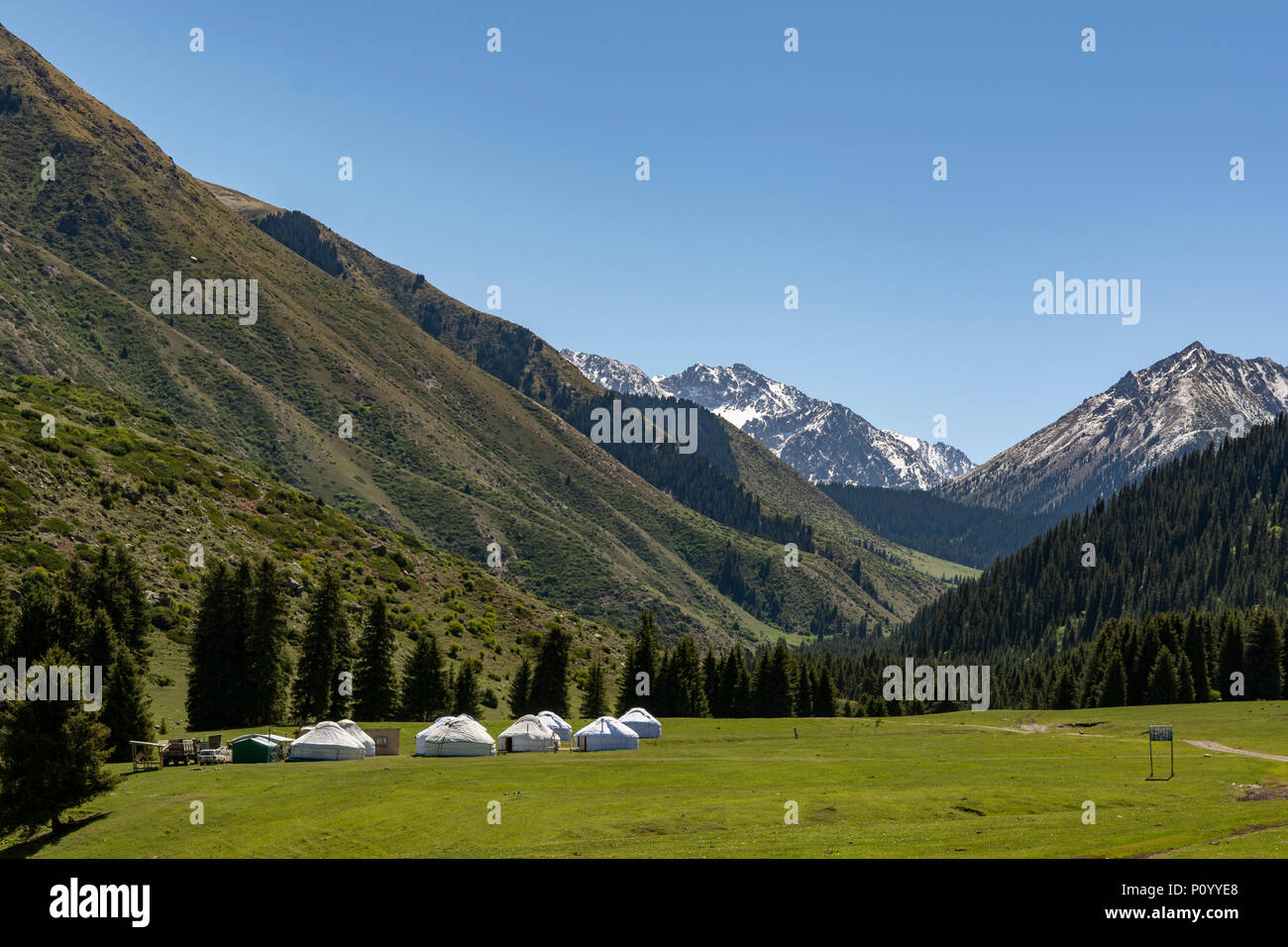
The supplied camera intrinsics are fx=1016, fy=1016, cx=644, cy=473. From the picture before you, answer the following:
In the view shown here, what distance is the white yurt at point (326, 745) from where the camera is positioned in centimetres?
7850

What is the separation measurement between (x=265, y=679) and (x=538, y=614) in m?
87.0

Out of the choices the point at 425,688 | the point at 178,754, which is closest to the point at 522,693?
the point at 425,688

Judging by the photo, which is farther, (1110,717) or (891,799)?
(1110,717)

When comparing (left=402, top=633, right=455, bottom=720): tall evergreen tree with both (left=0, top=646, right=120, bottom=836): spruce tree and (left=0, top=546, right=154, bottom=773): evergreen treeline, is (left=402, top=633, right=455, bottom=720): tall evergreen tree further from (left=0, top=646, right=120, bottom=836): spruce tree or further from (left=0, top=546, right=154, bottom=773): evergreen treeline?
(left=0, top=646, right=120, bottom=836): spruce tree

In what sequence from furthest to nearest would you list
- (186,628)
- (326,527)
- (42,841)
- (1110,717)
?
1. (326,527)
2. (186,628)
3. (1110,717)
4. (42,841)

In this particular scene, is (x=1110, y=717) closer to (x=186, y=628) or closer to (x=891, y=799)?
(x=891, y=799)

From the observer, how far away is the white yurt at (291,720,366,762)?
258 feet

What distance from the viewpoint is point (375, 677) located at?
109 m

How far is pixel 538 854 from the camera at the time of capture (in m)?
41.8

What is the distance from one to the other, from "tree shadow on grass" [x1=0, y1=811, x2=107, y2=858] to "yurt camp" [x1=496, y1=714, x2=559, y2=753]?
37042 mm

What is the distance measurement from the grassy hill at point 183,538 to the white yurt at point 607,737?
3742 centimetres

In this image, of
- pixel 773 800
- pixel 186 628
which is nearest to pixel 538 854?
pixel 773 800

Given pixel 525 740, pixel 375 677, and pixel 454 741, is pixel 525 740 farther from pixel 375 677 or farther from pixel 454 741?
pixel 375 677
